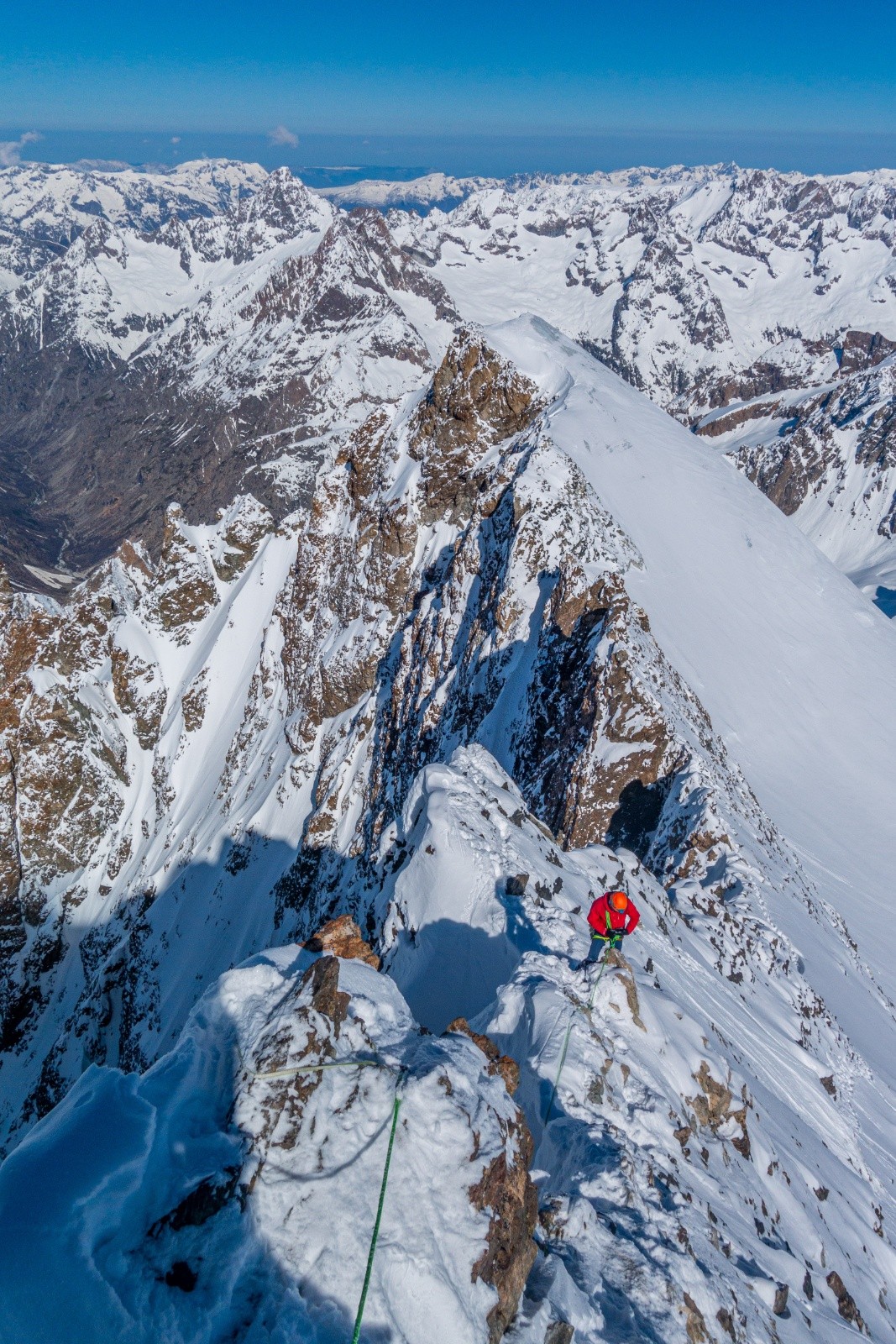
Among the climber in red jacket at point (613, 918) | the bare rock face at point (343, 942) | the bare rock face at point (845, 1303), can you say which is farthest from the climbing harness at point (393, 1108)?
the bare rock face at point (845, 1303)

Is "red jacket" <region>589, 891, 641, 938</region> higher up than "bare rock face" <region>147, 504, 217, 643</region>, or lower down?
higher up

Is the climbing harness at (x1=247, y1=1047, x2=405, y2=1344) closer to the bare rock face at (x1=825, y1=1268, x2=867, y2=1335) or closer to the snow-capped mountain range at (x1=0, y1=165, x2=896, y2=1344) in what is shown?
the snow-capped mountain range at (x1=0, y1=165, x2=896, y2=1344)

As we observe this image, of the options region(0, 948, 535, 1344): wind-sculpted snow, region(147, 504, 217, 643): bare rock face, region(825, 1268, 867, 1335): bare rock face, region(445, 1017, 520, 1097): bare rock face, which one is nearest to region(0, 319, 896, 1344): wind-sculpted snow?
region(825, 1268, 867, 1335): bare rock face

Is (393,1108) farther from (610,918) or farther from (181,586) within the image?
(181,586)

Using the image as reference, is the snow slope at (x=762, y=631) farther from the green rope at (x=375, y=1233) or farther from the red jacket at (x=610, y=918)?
the green rope at (x=375, y=1233)

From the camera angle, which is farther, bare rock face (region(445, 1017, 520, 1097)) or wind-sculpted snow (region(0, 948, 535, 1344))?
bare rock face (region(445, 1017, 520, 1097))

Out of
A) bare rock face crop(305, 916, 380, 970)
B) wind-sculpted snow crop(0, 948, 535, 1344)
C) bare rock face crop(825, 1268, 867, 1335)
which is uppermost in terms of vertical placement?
wind-sculpted snow crop(0, 948, 535, 1344)
